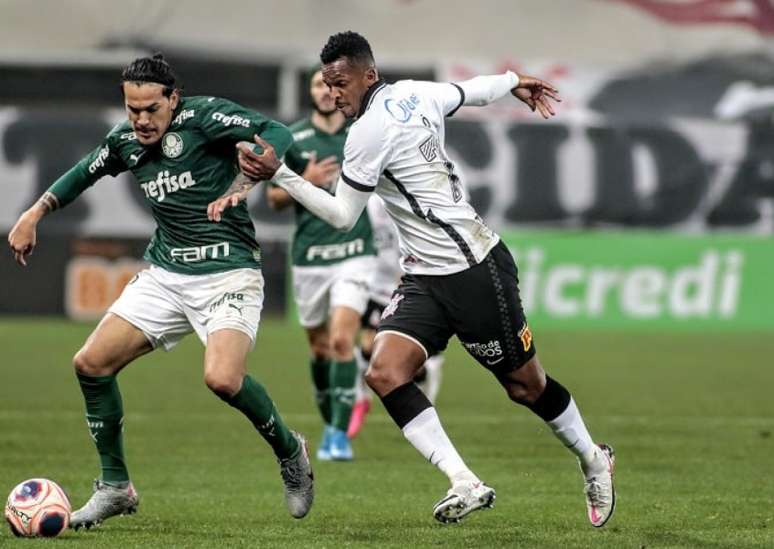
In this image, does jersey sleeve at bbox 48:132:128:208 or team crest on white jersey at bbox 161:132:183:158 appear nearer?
team crest on white jersey at bbox 161:132:183:158

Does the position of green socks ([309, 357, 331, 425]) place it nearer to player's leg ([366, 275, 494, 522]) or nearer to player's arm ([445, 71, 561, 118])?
player's arm ([445, 71, 561, 118])

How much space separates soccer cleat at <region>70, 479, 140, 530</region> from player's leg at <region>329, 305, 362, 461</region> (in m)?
2.76

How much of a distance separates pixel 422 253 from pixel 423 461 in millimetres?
3119

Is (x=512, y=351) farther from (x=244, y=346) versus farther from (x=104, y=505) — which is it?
(x=104, y=505)

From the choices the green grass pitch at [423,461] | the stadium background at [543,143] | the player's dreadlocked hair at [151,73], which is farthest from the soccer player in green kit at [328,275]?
the stadium background at [543,143]

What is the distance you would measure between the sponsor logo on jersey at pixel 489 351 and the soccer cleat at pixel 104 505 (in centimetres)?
177

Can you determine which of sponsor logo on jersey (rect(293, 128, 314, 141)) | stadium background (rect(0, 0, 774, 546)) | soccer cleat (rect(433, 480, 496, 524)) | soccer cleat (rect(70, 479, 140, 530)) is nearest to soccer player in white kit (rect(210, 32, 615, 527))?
soccer cleat (rect(433, 480, 496, 524))

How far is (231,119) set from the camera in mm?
7609

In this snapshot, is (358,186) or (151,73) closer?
(358,186)

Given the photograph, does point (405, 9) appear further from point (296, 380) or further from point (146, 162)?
point (146, 162)

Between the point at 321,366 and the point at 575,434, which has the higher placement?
the point at 575,434

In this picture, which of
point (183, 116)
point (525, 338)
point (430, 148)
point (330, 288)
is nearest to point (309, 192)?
point (430, 148)

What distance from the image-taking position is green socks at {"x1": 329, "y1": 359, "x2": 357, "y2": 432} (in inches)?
411

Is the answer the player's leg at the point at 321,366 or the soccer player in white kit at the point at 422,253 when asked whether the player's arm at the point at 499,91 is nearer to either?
the soccer player in white kit at the point at 422,253
